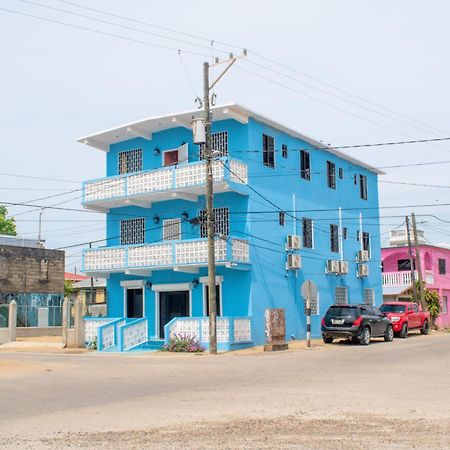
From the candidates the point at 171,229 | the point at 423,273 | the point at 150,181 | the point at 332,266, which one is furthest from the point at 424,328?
the point at 150,181

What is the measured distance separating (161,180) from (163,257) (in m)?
3.42

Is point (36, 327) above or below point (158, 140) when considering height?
below

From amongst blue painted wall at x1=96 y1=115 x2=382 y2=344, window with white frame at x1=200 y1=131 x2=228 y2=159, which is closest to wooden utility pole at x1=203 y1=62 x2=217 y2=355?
blue painted wall at x1=96 y1=115 x2=382 y2=344

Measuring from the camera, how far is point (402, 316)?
3450cm

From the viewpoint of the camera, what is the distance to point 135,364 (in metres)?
22.0

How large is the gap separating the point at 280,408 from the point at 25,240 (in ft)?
143

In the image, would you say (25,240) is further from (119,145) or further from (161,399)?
(161,399)

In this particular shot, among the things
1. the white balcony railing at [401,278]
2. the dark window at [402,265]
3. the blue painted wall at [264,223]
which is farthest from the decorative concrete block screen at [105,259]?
the dark window at [402,265]

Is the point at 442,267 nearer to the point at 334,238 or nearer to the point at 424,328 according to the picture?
the point at 424,328

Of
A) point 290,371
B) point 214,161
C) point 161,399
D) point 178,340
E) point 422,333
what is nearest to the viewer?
point 161,399

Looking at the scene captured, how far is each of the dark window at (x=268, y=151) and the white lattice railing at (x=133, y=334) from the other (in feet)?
29.0

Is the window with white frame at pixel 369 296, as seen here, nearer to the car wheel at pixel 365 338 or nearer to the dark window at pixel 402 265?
the car wheel at pixel 365 338

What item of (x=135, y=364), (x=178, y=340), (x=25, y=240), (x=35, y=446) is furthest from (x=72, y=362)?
(x=25, y=240)

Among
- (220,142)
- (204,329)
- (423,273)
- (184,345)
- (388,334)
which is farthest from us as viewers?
(423,273)
